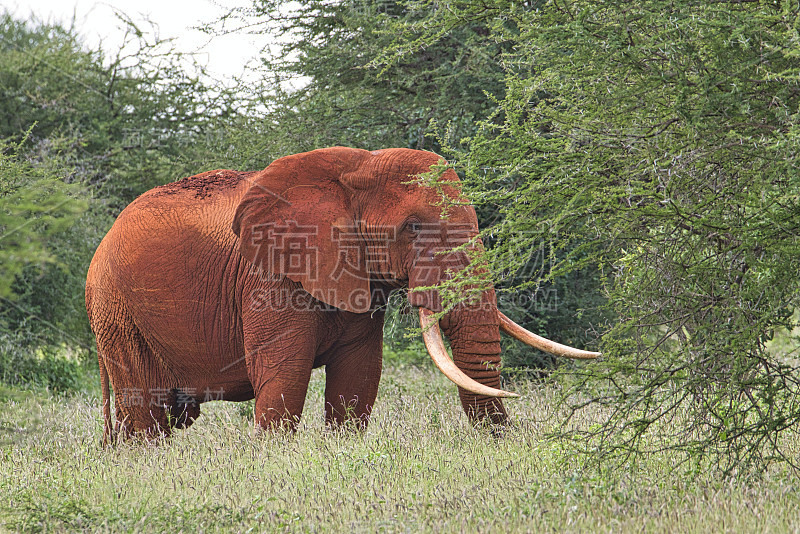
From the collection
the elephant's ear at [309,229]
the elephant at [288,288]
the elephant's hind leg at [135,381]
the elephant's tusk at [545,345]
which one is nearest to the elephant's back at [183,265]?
the elephant at [288,288]

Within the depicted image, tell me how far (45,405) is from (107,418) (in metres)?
2.26

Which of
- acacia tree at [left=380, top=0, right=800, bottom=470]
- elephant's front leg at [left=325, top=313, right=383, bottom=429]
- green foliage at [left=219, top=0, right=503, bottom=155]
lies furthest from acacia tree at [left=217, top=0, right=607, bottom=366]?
acacia tree at [left=380, top=0, right=800, bottom=470]

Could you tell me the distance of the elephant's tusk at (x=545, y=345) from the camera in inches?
242

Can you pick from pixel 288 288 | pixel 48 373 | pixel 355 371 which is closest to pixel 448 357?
pixel 355 371

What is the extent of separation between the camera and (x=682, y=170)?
4.94 m

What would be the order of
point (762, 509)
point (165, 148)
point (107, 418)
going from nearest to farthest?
point (762, 509) < point (107, 418) < point (165, 148)

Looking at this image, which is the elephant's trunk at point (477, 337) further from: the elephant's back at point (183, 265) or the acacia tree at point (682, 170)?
the elephant's back at point (183, 265)

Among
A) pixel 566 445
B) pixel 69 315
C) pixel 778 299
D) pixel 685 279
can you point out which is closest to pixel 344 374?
pixel 566 445

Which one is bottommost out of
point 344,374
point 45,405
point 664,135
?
point 45,405

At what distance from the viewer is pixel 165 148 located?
1780cm

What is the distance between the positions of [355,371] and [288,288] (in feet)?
3.12

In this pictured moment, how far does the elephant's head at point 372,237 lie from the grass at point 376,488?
751 mm

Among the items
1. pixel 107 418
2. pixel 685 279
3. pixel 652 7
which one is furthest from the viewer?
pixel 107 418

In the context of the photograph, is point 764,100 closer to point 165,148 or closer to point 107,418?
point 107,418
